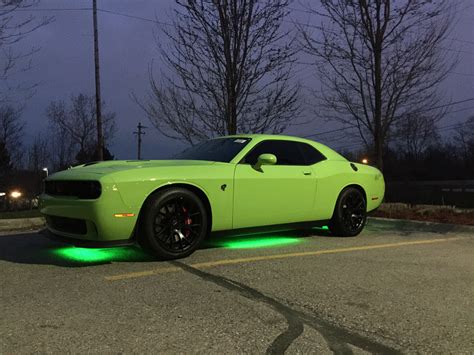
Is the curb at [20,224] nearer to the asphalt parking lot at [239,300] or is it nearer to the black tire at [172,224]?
the asphalt parking lot at [239,300]

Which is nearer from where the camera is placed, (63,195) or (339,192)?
(63,195)

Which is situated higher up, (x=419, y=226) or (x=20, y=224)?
(x=20, y=224)

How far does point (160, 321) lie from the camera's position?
3.22 m

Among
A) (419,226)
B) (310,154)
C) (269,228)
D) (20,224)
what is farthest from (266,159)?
(20,224)

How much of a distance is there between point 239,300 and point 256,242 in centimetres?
268

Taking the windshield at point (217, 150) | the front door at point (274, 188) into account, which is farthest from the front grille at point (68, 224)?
the windshield at point (217, 150)

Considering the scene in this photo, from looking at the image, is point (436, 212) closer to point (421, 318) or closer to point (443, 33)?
point (443, 33)

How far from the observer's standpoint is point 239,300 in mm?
3734

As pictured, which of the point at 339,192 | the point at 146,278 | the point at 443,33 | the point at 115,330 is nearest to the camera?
the point at 115,330

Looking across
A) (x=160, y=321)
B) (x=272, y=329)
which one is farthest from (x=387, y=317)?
(x=160, y=321)

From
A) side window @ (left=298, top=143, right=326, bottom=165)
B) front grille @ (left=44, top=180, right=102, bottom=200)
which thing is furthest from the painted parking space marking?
side window @ (left=298, top=143, right=326, bottom=165)

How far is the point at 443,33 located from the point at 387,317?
334 inches

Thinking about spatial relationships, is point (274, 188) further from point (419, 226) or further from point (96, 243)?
point (419, 226)

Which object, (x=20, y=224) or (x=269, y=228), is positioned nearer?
(x=269, y=228)
